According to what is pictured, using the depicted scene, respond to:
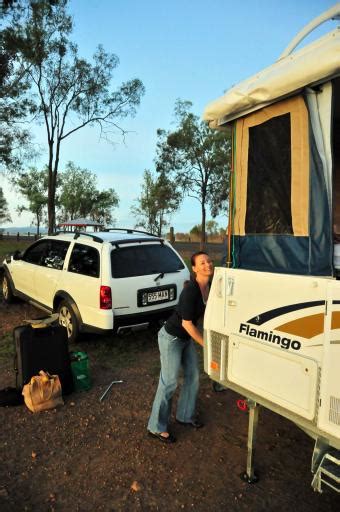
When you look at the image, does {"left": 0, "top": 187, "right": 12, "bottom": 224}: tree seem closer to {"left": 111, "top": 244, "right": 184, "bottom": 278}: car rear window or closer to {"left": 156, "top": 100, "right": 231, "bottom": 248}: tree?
{"left": 156, "top": 100, "right": 231, "bottom": 248}: tree

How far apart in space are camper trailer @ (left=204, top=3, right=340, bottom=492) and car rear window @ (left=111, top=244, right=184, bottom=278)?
2797 millimetres

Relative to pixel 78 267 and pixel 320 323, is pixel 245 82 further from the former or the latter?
pixel 78 267

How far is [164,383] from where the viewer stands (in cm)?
346

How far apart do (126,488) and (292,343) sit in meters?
1.77

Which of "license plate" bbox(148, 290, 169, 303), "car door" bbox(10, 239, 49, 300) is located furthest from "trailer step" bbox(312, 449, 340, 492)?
"car door" bbox(10, 239, 49, 300)

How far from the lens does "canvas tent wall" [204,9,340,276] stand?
241 cm

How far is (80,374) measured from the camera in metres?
4.60

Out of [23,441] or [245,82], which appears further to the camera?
[23,441]

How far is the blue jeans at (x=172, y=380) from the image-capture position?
11.3 ft

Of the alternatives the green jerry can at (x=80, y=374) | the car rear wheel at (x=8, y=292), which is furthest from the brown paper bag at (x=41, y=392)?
the car rear wheel at (x=8, y=292)

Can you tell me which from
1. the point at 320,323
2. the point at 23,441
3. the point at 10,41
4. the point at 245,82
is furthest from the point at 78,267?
the point at 10,41

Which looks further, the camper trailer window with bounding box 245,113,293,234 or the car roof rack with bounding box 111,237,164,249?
the car roof rack with bounding box 111,237,164,249

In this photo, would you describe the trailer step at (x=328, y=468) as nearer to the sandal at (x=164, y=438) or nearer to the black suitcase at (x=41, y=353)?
the sandal at (x=164, y=438)

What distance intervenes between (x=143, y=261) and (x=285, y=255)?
3.45 m
